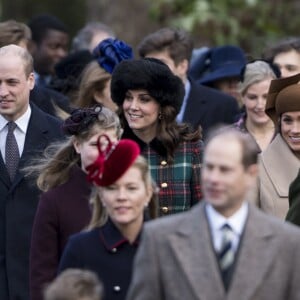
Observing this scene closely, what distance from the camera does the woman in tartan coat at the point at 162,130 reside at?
31.1 ft

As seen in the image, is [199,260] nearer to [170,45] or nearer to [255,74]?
[255,74]

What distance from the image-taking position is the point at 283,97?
9.94 meters

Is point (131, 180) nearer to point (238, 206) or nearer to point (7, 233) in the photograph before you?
point (238, 206)

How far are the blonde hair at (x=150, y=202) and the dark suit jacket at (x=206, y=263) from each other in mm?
752

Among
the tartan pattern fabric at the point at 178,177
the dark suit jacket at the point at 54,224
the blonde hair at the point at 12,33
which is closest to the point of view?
the dark suit jacket at the point at 54,224

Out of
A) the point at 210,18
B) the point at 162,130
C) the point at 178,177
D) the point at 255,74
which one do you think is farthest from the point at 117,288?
the point at 210,18

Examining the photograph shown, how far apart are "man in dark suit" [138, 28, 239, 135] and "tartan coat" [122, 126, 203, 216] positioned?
3019mm

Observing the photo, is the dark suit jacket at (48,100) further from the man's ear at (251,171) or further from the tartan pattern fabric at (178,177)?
the man's ear at (251,171)

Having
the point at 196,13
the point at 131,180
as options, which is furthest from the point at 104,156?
the point at 196,13

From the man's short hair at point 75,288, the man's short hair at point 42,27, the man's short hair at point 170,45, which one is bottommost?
the man's short hair at point 75,288

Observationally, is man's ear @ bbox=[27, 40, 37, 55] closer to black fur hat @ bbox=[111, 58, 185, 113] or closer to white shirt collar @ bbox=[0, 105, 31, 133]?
white shirt collar @ bbox=[0, 105, 31, 133]

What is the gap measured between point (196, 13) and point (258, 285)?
1306 cm

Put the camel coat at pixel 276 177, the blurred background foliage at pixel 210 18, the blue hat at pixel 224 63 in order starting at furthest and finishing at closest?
the blurred background foliage at pixel 210 18, the blue hat at pixel 224 63, the camel coat at pixel 276 177

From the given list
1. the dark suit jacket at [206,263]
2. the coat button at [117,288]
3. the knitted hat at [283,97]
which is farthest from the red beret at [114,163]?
the knitted hat at [283,97]
